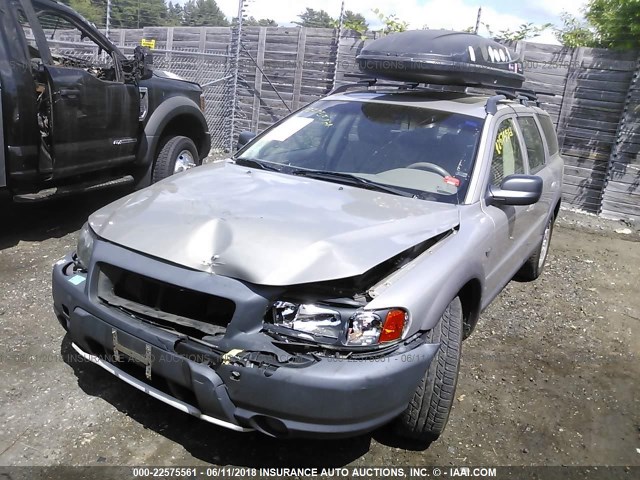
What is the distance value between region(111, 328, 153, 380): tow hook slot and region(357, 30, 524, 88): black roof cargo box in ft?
9.33

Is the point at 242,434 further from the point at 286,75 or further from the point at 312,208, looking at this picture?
the point at 286,75

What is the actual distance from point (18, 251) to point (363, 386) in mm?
4027

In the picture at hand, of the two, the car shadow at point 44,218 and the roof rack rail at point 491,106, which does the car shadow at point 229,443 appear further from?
the car shadow at point 44,218

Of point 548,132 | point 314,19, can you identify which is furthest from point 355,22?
point 548,132

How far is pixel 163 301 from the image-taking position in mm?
2602

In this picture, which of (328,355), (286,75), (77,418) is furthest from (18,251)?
(286,75)

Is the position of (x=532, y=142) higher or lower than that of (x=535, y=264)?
higher

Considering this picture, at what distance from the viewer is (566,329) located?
14.9ft

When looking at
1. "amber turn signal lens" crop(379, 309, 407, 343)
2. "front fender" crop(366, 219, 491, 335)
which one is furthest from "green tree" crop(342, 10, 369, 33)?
"amber turn signal lens" crop(379, 309, 407, 343)

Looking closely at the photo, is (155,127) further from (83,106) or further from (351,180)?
(351,180)

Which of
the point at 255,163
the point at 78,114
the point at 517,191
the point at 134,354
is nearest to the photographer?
the point at 134,354

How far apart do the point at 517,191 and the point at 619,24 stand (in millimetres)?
6611

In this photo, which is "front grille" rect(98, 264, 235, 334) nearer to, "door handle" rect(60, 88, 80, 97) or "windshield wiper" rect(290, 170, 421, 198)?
"windshield wiper" rect(290, 170, 421, 198)

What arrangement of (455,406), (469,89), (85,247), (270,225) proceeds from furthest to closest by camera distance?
1. (469,89)
2. (455,406)
3. (85,247)
4. (270,225)
